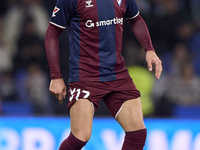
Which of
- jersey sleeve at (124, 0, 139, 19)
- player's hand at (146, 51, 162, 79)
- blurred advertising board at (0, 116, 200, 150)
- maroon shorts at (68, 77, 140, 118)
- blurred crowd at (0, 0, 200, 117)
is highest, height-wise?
jersey sleeve at (124, 0, 139, 19)

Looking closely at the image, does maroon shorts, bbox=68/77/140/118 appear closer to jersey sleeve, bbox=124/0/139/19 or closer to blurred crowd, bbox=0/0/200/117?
jersey sleeve, bbox=124/0/139/19

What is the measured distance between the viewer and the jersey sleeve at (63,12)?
333 centimetres

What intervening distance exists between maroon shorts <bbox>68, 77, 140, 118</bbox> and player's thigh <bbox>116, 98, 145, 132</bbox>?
1.7 inches

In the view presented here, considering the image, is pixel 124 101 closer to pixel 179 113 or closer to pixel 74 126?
pixel 74 126

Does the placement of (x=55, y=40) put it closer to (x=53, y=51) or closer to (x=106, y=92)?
(x=53, y=51)

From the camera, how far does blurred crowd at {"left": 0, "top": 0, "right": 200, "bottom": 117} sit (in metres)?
6.39

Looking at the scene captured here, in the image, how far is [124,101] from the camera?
3447 millimetres

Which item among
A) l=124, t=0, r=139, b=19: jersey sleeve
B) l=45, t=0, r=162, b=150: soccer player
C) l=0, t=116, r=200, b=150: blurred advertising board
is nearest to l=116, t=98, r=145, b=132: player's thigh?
l=45, t=0, r=162, b=150: soccer player

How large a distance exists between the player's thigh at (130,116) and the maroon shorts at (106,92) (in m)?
0.04

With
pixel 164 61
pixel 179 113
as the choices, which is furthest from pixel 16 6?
pixel 179 113

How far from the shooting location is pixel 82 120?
3.31m

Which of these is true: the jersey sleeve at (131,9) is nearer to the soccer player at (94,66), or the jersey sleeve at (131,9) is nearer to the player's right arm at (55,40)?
the soccer player at (94,66)

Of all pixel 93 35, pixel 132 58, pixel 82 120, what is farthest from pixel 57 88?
pixel 132 58

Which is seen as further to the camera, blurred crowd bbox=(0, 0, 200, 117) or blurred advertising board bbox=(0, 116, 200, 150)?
blurred crowd bbox=(0, 0, 200, 117)
